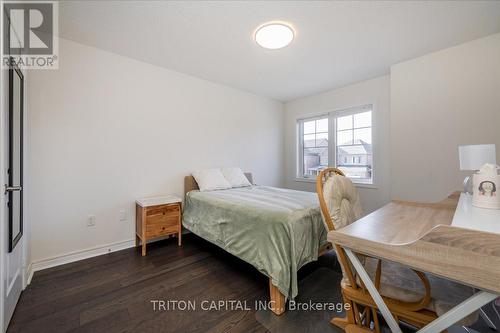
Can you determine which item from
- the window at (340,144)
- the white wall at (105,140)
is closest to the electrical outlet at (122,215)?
the white wall at (105,140)

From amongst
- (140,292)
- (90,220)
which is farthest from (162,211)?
(140,292)

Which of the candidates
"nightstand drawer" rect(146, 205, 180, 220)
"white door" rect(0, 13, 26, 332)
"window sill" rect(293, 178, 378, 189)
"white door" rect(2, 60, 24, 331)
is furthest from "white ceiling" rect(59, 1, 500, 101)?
"nightstand drawer" rect(146, 205, 180, 220)

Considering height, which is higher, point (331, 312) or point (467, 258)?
point (467, 258)

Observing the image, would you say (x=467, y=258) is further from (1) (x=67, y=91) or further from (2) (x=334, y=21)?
(1) (x=67, y=91)

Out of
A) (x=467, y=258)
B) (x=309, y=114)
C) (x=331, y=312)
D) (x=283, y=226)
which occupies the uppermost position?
(x=309, y=114)

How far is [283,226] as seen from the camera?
60.7 inches

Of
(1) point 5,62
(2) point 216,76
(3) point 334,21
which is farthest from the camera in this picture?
(2) point 216,76

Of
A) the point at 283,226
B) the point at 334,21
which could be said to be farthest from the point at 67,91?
the point at 334,21

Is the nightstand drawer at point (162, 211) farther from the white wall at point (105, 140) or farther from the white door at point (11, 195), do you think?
the white door at point (11, 195)

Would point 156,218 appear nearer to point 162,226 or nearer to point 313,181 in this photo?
point 162,226

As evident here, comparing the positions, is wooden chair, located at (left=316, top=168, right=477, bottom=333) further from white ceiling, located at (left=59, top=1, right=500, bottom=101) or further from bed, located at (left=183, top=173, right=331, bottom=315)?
white ceiling, located at (left=59, top=1, right=500, bottom=101)

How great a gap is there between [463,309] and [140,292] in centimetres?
201

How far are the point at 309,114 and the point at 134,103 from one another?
3.09 metres

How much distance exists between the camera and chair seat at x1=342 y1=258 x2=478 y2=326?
90 centimetres
